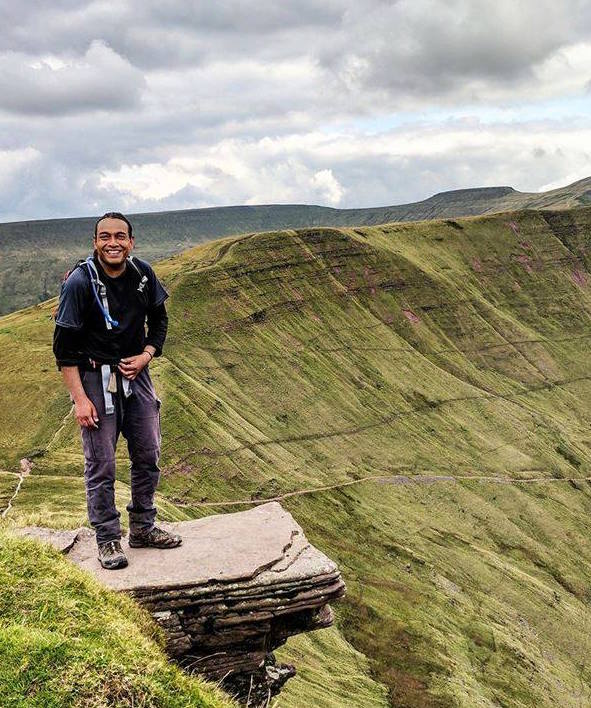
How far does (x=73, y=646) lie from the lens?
27.9 feet

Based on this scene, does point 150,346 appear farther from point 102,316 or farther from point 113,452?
point 113,452

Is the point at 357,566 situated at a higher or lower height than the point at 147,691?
lower

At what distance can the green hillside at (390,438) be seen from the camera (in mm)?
64625

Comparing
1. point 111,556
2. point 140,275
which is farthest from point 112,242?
point 111,556

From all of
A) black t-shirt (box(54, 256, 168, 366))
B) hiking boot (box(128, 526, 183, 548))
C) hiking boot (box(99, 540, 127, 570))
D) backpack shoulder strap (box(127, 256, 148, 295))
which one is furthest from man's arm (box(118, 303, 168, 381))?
hiking boot (box(128, 526, 183, 548))

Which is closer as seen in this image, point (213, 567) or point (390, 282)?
point (213, 567)

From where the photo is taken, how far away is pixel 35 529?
1392 centimetres

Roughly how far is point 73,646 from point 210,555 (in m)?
4.34

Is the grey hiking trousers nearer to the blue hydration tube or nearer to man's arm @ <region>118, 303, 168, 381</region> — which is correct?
man's arm @ <region>118, 303, 168, 381</region>

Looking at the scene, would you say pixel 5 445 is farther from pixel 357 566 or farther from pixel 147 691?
pixel 147 691

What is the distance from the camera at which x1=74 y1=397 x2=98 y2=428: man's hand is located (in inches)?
456

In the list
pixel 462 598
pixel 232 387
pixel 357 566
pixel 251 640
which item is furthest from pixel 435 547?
pixel 251 640

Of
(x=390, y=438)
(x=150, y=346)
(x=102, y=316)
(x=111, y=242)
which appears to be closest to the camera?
(x=111, y=242)

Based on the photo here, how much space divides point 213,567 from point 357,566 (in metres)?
65.2
